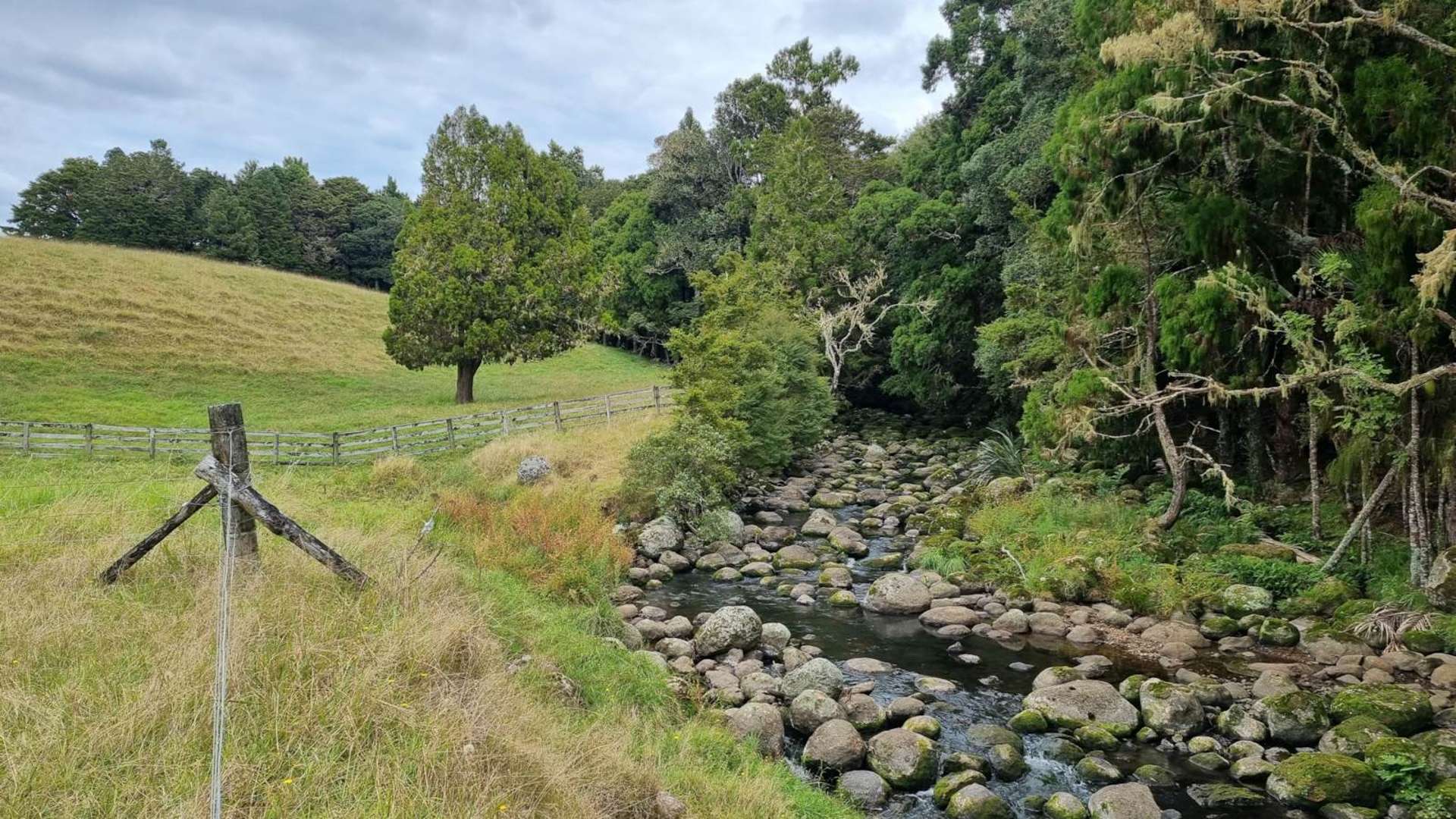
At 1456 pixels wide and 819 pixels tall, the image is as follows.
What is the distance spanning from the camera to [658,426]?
22.3 meters

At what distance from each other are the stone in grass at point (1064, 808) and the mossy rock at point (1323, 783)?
1.98 meters

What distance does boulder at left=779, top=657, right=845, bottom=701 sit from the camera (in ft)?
32.7

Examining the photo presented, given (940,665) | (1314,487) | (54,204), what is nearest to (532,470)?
(940,665)

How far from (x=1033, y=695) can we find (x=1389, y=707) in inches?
144

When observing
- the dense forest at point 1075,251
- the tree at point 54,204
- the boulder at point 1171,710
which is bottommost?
the boulder at point 1171,710

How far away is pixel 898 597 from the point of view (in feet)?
44.5

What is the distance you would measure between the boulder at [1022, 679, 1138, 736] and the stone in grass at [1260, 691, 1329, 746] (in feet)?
4.55

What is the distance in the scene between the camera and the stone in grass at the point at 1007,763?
27.0 feet

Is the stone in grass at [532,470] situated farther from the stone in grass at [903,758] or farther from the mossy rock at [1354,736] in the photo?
the mossy rock at [1354,736]

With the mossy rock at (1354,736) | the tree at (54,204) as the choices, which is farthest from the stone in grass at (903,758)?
the tree at (54,204)

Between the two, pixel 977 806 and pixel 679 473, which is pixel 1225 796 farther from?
pixel 679 473

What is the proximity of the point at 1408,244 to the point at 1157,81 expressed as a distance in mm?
4305

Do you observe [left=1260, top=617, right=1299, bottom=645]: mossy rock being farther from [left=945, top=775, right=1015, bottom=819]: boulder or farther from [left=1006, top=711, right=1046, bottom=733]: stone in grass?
[left=945, top=775, right=1015, bottom=819]: boulder

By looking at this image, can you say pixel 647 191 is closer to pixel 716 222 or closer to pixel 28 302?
pixel 716 222
